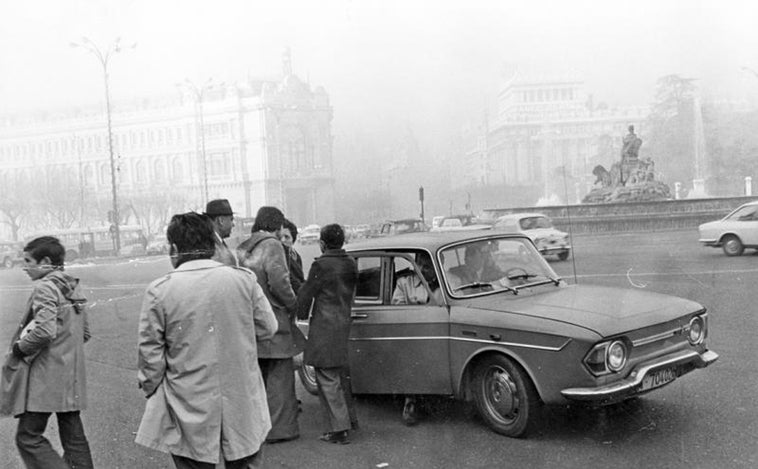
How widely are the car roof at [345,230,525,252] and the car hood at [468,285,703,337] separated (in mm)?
490

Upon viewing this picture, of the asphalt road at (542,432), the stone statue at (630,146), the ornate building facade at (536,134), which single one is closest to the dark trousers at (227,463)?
the asphalt road at (542,432)

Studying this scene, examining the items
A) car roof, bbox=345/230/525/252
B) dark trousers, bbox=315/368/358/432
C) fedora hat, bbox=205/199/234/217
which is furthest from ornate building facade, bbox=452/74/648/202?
dark trousers, bbox=315/368/358/432

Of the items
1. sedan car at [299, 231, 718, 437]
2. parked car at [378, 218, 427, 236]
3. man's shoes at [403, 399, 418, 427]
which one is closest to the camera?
sedan car at [299, 231, 718, 437]

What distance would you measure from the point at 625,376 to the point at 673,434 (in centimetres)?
51

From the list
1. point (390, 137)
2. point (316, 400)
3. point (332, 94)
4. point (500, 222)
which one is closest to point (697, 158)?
point (500, 222)

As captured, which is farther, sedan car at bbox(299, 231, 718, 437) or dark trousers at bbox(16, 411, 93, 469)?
sedan car at bbox(299, 231, 718, 437)

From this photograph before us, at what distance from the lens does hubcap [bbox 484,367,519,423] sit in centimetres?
427

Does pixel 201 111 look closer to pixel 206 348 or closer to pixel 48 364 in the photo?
pixel 48 364

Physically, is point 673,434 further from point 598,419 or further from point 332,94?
point 332,94

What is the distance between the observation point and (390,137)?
18141 mm

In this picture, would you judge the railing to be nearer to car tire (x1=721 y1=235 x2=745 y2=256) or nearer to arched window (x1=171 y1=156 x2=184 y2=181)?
car tire (x1=721 y1=235 x2=745 y2=256)

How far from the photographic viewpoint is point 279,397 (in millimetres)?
4547

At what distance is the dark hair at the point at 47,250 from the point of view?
11.8ft

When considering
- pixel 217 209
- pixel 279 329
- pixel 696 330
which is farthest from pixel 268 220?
pixel 696 330
